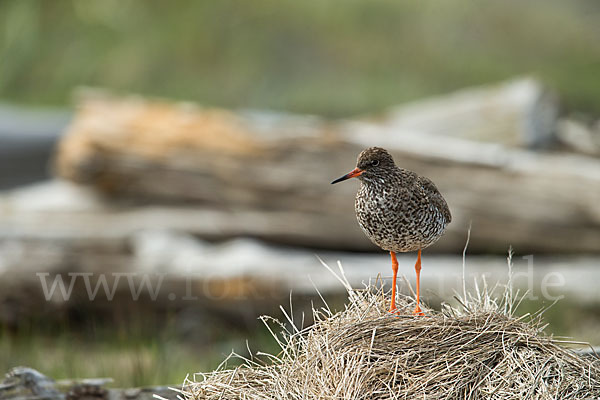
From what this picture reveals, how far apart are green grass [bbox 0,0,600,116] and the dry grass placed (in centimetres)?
1003

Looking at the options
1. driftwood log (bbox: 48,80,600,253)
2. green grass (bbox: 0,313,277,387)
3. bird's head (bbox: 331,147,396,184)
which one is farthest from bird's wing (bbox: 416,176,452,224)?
driftwood log (bbox: 48,80,600,253)

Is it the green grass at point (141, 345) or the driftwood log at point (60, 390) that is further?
the green grass at point (141, 345)

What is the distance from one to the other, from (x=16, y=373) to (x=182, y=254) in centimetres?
364

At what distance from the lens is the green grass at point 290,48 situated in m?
12.9

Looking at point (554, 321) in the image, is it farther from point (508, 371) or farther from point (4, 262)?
point (4, 262)

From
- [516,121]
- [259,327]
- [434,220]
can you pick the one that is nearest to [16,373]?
[434,220]

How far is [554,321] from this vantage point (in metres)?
6.83

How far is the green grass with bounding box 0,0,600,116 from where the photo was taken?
12.9m

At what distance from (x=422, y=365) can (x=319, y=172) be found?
4.38 metres

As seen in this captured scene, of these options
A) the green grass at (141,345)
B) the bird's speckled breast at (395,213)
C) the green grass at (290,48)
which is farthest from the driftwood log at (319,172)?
the green grass at (290,48)

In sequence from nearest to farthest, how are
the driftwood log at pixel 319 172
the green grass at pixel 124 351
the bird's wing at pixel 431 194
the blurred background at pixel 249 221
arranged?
the bird's wing at pixel 431 194 → the green grass at pixel 124 351 → the blurred background at pixel 249 221 → the driftwood log at pixel 319 172

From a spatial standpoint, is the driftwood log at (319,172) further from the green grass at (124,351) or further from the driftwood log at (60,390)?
the driftwood log at (60,390)

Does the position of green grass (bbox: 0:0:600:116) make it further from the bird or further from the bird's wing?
the bird

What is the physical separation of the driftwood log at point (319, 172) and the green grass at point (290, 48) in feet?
17.5
